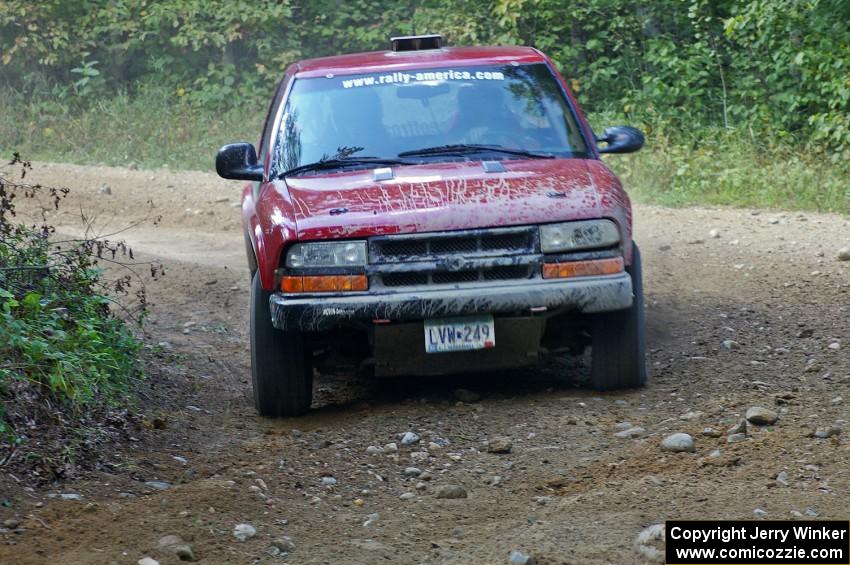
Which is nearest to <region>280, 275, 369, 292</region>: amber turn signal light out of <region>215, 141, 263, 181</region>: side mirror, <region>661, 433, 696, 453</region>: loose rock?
<region>215, 141, 263, 181</region>: side mirror

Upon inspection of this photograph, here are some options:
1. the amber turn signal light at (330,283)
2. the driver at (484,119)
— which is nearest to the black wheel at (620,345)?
the driver at (484,119)

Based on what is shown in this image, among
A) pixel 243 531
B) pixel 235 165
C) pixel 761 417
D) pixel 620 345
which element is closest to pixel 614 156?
pixel 235 165

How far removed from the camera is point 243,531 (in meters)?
4.39

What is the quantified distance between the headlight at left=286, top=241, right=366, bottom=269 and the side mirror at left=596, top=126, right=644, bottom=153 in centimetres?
180

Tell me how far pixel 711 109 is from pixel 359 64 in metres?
8.78

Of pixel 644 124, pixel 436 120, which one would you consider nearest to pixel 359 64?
pixel 436 120

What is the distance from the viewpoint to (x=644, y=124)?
15.1 metres

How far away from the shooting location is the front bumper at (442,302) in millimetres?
5836

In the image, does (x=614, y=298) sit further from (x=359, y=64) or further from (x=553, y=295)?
(x=359, y=64)

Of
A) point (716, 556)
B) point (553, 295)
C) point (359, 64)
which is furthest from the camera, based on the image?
point (359, 64)

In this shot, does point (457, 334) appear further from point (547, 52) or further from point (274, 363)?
point (547, 52)

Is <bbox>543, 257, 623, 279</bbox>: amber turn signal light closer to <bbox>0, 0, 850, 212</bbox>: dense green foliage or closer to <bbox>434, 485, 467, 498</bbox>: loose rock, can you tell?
<bbox>434, 485, 467, 498</bbox>: loose rock

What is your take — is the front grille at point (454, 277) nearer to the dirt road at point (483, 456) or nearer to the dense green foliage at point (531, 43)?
the dirt road at point (483, 456)

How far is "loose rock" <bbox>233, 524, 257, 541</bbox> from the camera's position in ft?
14.3
